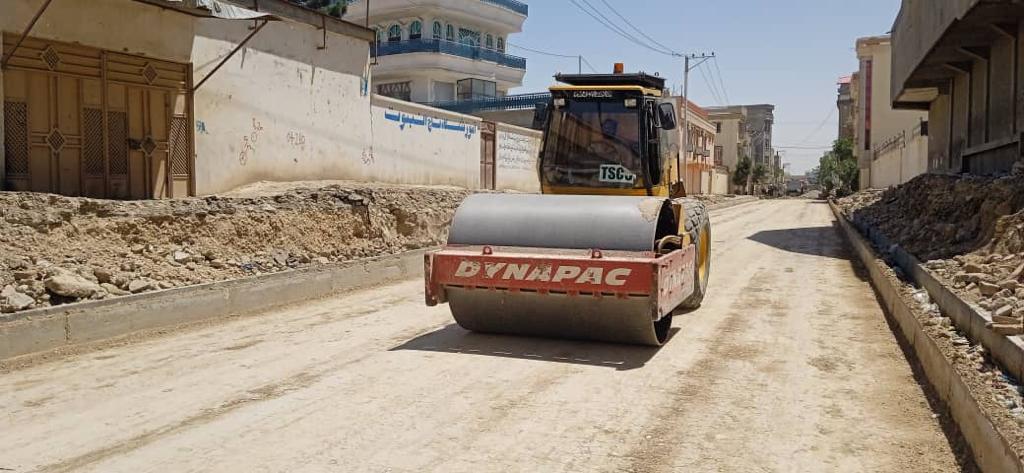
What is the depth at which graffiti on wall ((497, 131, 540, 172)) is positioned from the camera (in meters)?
27.4

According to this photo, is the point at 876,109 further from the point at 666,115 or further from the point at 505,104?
the point at 666,115

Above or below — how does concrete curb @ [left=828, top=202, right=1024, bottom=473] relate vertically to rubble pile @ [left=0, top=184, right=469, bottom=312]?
below

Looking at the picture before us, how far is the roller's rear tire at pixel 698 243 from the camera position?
388 inches

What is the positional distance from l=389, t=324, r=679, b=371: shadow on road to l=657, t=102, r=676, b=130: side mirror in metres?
2.63

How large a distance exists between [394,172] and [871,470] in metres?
16.9

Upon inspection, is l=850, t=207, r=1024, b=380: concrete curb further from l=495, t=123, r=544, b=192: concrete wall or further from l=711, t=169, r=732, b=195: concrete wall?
l=711, t=169, r=732, b=195: concrete wall

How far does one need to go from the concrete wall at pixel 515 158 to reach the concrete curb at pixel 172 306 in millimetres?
14062

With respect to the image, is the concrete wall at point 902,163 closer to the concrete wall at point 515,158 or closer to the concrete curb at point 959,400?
the concrete wall at point 515,158

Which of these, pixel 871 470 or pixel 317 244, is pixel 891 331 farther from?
pixel 317 244

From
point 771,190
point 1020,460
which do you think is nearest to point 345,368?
point 1020,460

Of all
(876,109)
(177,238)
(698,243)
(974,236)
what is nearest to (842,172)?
(876,109)

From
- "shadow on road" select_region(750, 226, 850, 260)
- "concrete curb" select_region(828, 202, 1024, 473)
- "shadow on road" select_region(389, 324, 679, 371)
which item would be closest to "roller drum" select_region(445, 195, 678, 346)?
"shadow on road" select_region(389, 324, 679, 371)

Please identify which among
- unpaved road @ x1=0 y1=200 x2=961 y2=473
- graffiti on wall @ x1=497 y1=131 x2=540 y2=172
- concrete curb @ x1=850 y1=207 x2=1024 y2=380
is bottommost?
unpaved road @ x1=0 y1=200 x2=961 y2=473

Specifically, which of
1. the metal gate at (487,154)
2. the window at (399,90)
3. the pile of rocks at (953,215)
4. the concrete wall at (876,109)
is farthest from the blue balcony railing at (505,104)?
the concrete wall at (876,109)
